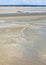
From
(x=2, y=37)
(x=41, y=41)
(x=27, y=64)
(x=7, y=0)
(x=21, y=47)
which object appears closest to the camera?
(x=27, y=64)

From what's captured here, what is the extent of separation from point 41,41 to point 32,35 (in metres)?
0.22

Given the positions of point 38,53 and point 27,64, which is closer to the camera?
point 27,64

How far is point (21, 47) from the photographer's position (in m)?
1.31

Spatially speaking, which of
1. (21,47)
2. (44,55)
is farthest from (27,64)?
(21,47)

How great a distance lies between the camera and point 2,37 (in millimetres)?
1588

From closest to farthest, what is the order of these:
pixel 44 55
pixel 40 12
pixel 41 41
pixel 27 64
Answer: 1. pixel 27 64
2. pixel 44 55
3. pixel 41 41
4. pixel 40 12

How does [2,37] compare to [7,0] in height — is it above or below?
below

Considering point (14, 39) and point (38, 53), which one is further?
point (14, 39)

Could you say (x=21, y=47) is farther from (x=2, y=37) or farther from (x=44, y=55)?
(x=2, y=37)

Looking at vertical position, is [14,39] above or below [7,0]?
below

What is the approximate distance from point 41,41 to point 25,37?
0.19 m

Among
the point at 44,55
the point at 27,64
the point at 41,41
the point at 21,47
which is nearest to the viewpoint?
the point at 27,64

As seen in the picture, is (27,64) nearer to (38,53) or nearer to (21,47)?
(38,53)

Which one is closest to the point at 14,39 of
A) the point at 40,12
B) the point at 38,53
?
the point at 38,53
